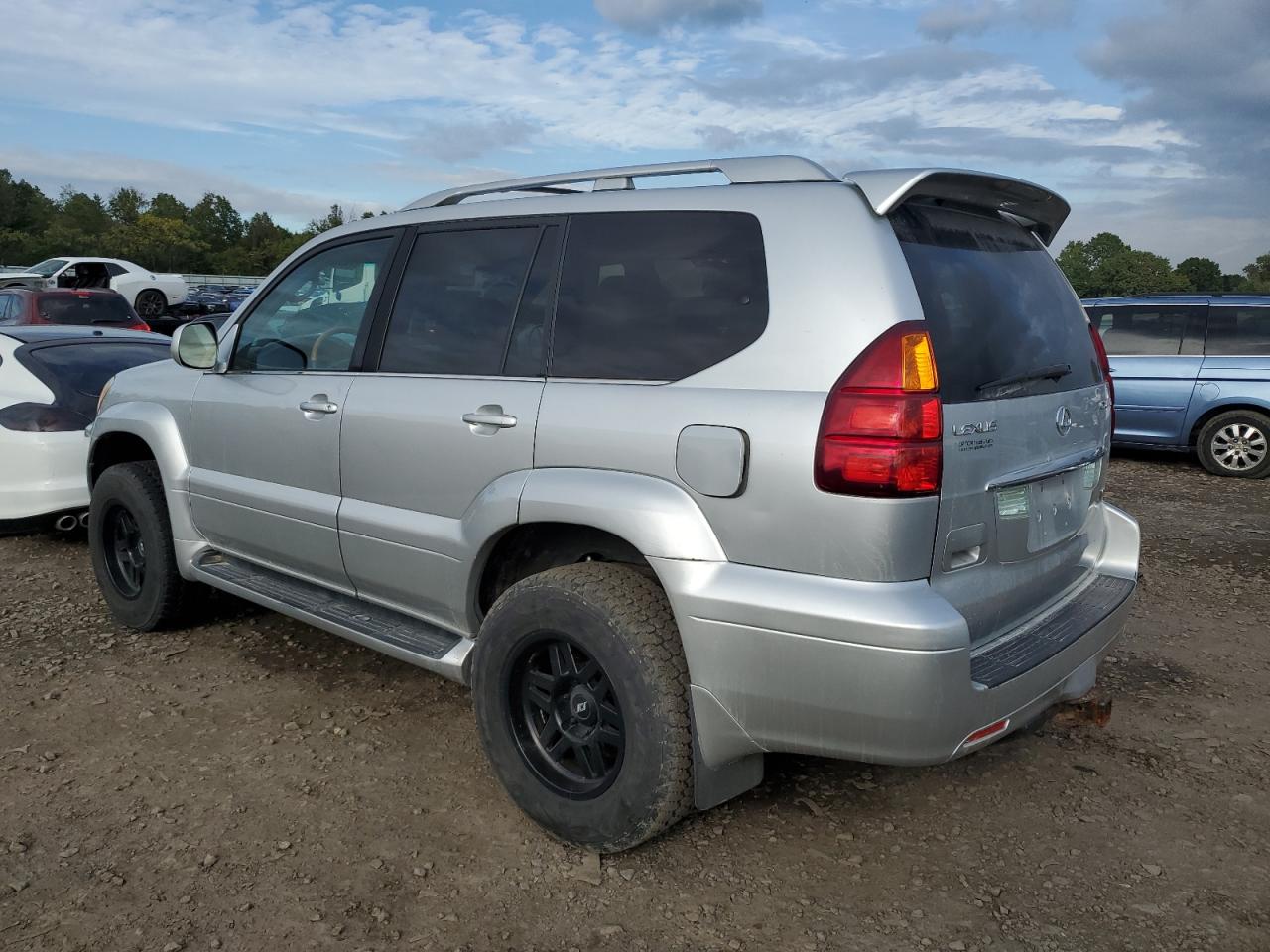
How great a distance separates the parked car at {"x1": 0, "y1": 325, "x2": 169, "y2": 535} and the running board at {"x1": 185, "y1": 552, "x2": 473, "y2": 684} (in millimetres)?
2283

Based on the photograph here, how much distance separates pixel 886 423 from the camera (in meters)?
2.44

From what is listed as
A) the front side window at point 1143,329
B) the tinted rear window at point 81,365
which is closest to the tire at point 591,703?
the tinted rear window at point 81,365

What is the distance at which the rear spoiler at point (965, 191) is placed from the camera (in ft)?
8.63

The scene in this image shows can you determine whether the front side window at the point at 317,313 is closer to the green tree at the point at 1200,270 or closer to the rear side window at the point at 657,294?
the rear side window at the point at 657,294

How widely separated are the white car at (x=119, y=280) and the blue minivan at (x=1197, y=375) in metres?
21.2

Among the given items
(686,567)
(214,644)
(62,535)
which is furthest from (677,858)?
(62,535)

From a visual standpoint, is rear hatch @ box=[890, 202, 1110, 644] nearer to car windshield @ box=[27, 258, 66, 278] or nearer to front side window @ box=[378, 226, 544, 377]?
front side window @ box=[378, 226, 544, 377]

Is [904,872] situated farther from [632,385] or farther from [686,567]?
[632,385]

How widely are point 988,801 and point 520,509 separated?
177 centimetres

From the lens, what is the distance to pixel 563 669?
9.84 ft

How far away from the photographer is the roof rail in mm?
2834

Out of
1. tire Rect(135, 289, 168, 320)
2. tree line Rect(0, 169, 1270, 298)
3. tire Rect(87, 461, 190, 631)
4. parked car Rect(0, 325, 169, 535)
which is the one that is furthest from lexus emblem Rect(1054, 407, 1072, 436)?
tree line Rect(0, 169, 1270, 298)

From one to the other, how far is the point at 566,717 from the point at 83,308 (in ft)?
40.0

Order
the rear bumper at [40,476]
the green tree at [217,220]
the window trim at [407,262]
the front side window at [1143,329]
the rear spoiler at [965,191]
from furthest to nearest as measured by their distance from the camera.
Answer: the green tree at [217,220]
the front side window at [1143,329]
the rear bumper at [40,476]
the window trim at [407,262]
the rear spoiler at [965,191]
